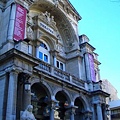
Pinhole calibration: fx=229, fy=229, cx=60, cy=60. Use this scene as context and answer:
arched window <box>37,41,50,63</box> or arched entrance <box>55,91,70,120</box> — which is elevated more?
arched window <box>37,41,50,63</box>

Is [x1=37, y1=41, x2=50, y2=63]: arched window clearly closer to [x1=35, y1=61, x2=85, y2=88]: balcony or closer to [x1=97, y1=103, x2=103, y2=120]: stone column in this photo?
[x1=35, y1=61, x2=85, y2=88]: balcony

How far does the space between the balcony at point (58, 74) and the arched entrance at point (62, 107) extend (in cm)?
154

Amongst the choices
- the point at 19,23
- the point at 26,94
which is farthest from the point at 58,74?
the point at 19,23

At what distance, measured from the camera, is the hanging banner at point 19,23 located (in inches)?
746

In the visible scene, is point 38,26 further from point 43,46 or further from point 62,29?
point 62,29

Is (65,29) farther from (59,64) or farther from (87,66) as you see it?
(87,66)

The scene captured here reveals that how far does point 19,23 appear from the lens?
19.6 metres

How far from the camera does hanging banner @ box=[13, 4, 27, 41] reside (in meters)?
18.9

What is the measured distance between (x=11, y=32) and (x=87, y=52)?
39.1ft

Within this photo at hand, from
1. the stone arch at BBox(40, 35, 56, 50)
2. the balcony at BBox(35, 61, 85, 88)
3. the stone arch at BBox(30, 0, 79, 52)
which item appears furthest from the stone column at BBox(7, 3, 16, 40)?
the stone arch at BBox(30, 0, 79, 52)

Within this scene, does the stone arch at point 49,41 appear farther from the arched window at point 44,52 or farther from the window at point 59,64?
the window at point 59,64

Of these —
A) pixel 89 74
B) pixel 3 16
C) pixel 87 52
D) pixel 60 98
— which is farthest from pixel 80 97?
pixel 3 16

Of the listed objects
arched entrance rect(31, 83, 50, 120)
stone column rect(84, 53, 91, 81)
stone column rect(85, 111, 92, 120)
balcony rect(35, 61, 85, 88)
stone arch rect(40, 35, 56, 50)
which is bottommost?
stone column rect(85, 111, 92, 120)

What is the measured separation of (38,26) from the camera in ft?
79.7
